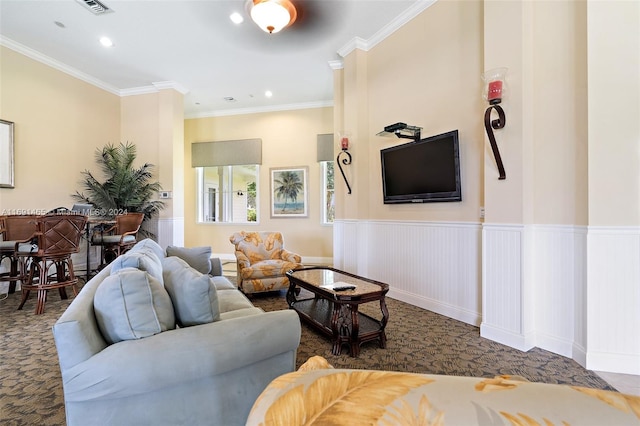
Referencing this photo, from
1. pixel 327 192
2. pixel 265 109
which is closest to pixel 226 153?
pixel 265 109

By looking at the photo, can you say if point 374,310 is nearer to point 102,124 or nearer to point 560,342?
point 560,342

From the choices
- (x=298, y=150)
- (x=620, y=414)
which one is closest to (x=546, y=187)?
(x=620, y=414)

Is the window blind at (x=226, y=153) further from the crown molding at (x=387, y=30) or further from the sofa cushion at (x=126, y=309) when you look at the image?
the sofa cushion at (x=126, y=309)

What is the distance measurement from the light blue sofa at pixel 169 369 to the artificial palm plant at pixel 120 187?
442 centimetres

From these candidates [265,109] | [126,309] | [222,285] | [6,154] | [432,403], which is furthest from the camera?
[265,109]

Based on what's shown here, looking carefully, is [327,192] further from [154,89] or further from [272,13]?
[154,89]

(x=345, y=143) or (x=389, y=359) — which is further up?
(x=345, y=143)

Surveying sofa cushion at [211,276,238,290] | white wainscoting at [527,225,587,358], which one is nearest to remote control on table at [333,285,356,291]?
sofa cushion at [211,276,238,290]

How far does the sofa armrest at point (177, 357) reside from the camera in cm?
108

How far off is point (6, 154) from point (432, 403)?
18.8ft

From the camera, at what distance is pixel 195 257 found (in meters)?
3.09

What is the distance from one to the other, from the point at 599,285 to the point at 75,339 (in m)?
3.00

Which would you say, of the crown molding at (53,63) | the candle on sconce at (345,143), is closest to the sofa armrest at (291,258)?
the candle on sconce at (345,143)

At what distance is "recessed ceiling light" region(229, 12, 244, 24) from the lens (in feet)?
11.4
